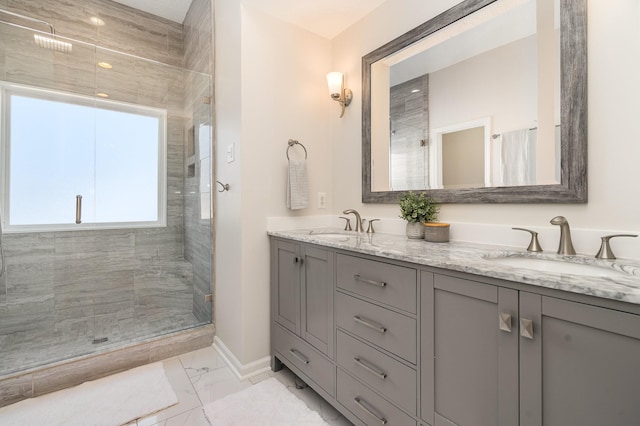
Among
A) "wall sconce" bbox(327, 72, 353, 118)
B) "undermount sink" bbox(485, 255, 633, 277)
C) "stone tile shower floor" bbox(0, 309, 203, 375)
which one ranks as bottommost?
"stone tile shower floor" bbox(0, 309, 203, 375)

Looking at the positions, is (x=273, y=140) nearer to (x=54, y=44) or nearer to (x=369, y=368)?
(x=369, y=368)

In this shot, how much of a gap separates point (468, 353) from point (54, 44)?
3.33m

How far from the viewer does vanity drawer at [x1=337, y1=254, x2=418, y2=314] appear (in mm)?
1106

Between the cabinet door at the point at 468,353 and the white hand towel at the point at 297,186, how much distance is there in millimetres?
1122

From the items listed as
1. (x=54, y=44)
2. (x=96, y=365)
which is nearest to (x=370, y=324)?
(x=96, y=365)

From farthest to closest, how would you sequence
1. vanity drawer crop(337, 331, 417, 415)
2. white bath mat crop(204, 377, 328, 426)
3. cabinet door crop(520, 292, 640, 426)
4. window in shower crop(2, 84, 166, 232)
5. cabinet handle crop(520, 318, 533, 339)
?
1. window in shower crop(2, 84, 166, 232)
2. white bath mat crop(204, 377, 328, 426)
3. vanity drawer crop(337, 331, 417, 415)
4. cabinet handle crop(520, 318, 533, 339)
5. cabinet door crop(520, 292, 640, 426)

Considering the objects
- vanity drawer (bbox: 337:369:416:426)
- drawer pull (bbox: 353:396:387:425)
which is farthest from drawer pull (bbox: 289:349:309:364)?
drawer pull (bbox: 353:396:387:425)

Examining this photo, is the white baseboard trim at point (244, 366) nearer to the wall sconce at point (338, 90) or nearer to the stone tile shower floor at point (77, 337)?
the stone tile shower floor at point (77, 337)

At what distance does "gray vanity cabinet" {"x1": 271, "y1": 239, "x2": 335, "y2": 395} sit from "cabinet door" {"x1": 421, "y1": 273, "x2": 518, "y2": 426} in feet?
1.79

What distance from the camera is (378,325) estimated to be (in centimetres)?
122

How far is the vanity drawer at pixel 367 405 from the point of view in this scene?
1.15 m

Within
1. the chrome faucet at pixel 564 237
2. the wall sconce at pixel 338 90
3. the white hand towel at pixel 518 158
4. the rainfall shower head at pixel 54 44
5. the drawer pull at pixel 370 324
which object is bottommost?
the drawer pull at pixel 370 324

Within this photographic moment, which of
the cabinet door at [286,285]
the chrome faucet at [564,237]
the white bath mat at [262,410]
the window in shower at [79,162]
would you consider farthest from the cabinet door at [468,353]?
the window in shower at [79,162]

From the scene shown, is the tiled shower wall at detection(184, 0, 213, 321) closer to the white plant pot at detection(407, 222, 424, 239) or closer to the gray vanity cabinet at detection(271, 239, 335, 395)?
the gray vanity cabinet at detection(271, 239, 335, 395)
